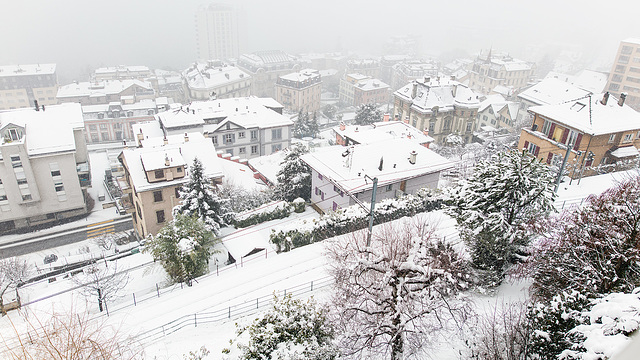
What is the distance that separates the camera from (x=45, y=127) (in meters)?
43.9

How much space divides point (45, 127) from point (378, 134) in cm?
3698

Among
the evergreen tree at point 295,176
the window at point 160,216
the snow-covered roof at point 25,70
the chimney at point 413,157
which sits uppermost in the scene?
the chimney at point 413,157

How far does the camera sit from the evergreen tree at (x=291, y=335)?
46.9ft

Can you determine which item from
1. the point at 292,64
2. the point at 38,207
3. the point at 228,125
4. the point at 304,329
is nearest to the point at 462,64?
the point at 292,64

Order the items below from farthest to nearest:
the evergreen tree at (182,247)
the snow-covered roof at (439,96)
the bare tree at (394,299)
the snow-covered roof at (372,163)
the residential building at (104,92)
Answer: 1. the residential building at (104,92)
2. the snow-covered roof at (439,96)
3. the snow-covered roof at (372,163)
4. the evergreen tree at (182,247)
5. the bare tree at (394,299)

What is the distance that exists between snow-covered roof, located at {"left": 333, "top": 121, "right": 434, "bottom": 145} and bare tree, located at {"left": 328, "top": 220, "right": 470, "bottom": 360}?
82.2 ft

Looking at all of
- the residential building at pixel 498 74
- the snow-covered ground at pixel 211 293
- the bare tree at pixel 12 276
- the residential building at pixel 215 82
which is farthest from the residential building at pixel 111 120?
the residential building at pixel 498 74

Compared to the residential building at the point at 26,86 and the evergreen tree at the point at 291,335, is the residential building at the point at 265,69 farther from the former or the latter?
the evergreen tree at the point at 291,335

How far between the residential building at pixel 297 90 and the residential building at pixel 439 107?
4461 centimetres

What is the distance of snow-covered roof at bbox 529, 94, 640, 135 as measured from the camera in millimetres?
35875

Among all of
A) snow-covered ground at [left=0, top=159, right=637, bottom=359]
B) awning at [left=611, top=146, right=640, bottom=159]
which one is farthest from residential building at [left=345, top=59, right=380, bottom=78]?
snow-covered ground at [left=0, top=159, right=637, bottom=359]

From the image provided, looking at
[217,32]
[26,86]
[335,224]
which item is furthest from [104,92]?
[217,32]

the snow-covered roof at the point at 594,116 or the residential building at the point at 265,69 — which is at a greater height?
the snow-covered roof at the point at 594,116

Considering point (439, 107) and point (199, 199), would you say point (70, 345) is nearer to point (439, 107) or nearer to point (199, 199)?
point (199, 199)
